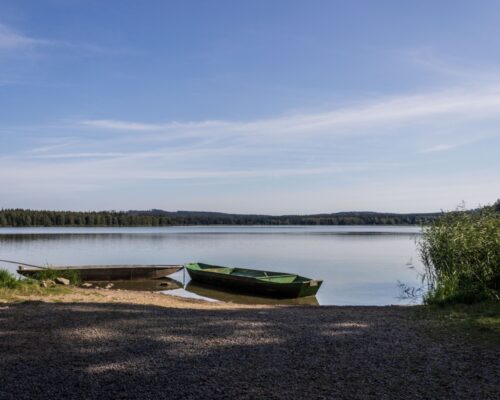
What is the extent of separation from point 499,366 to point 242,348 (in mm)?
2822

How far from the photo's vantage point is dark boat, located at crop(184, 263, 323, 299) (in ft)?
61.0

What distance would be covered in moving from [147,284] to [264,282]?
7945 mm

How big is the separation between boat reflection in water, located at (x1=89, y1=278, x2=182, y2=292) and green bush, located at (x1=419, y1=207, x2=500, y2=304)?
1318 cm

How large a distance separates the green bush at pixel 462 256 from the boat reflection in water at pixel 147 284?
13177mm

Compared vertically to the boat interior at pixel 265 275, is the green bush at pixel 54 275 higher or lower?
higher

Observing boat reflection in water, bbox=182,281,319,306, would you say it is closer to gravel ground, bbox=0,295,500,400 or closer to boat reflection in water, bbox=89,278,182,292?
boat reflection in water, bbox=89,278,182,292

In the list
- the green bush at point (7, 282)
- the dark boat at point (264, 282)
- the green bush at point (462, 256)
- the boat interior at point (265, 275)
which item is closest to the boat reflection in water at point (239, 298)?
the dark boat at point (264, 282)

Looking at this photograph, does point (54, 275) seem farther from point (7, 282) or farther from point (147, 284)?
point (147, 284)

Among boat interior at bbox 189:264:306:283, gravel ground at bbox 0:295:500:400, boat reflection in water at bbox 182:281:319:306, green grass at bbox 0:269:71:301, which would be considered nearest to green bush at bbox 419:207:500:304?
gravel ground at bbox 0:295:500:400

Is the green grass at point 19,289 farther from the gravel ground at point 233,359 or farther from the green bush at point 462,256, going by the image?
the green bush at point 462,256

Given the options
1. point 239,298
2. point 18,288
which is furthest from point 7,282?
point 239,298

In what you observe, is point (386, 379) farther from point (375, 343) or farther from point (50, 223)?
point (50, 223)

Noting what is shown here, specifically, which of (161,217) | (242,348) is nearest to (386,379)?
(242,348)

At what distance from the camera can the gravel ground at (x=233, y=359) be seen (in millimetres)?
4586
